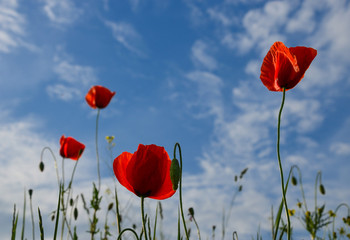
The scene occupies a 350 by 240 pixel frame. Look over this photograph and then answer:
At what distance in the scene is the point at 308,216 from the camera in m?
3.71

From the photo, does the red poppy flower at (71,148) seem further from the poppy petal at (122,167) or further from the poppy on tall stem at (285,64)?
the poppy on tall stem at (285,64)

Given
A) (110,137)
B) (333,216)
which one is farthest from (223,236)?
(110,137)

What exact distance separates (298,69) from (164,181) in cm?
78

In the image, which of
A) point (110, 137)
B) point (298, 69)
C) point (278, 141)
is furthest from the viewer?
point (110, 137)

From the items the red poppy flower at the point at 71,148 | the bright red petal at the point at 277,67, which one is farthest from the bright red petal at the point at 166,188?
the red poppy flower at the point at 71,148

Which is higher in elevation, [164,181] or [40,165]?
[40,165]

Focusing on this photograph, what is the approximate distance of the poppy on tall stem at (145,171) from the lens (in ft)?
5.14

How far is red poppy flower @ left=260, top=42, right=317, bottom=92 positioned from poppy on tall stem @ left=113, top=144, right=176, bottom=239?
63 centimetres

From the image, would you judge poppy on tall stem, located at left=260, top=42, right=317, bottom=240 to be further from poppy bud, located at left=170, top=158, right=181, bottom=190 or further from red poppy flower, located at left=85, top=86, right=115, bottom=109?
red poppy flower, located at left=85, top=86, right=115, bottom=109

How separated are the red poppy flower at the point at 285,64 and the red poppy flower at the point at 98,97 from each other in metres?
3.49

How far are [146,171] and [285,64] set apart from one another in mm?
796

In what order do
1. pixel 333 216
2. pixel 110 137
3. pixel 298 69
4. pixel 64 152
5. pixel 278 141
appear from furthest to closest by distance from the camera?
pixel 110 137
pixel 64 152
pixel 333 216
pixel 298 69
pixel 278 141

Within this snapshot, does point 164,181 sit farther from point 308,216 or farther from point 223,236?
point 308,216

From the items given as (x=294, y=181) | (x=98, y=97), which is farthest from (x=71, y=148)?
(x=294, y=181)
